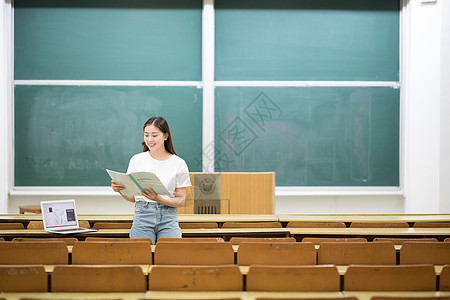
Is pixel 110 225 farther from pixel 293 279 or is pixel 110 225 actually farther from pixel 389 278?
pixel 389 278

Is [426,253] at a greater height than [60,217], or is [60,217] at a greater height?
[60,217]

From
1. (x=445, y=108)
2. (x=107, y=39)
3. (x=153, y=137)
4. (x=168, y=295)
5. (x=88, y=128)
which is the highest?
(x=107, y=39)

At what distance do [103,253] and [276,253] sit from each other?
0.99 meters

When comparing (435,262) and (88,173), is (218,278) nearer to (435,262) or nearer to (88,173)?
(435,262)

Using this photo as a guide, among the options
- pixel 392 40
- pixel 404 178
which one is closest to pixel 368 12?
pixel 392 40

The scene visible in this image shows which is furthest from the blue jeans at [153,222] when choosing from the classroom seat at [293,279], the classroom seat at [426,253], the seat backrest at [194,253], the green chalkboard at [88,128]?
the green chalkboard at [88,128]

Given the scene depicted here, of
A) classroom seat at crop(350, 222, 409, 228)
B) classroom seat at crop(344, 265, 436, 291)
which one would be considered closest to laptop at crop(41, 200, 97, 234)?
classroom seat at crop(344, 265, 436, 291)

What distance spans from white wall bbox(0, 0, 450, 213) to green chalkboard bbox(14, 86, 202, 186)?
25cm

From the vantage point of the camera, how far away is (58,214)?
3.20 metres

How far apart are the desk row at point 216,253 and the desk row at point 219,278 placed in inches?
13.8

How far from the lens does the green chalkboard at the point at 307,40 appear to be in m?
6.10

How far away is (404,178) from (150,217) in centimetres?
442

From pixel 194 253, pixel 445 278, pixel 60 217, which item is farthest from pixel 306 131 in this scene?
pixel 445 278

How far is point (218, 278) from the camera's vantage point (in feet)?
6.84
